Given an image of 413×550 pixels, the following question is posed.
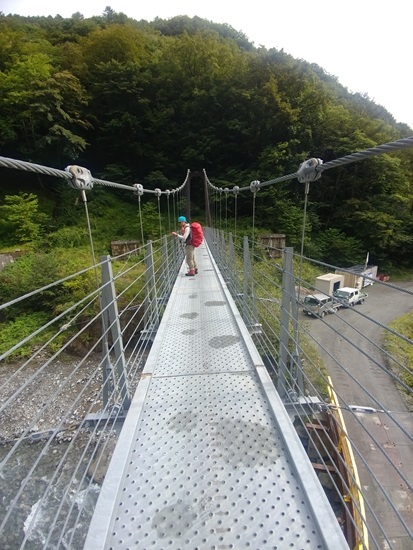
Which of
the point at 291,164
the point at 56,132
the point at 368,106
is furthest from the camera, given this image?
the point at 368,106

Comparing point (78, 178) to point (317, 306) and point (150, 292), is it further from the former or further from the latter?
point (317, 306)

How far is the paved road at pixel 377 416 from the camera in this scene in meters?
3.92

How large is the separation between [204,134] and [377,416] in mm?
14571

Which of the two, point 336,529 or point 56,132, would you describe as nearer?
point 336,529

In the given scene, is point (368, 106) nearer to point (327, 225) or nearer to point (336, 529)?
point (327, 225)

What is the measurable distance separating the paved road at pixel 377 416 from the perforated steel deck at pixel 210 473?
0.48 metres

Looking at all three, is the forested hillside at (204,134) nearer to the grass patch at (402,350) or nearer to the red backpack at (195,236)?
the grass patch at (402,350)

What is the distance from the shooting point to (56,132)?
12117 mm

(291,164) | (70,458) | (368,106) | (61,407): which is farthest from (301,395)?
(368,106)

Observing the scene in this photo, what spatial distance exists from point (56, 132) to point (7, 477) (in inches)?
480

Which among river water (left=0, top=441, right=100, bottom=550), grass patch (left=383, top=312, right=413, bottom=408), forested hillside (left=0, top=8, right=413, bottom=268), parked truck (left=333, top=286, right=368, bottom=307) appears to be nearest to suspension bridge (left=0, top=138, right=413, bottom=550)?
river water (left=0, top=441, right=100, bottom=550)

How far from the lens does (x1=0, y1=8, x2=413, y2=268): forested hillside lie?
12.5m

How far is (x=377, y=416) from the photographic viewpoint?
5.53 m

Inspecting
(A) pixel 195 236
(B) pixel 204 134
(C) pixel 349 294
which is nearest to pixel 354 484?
(A) pixel 195 236
